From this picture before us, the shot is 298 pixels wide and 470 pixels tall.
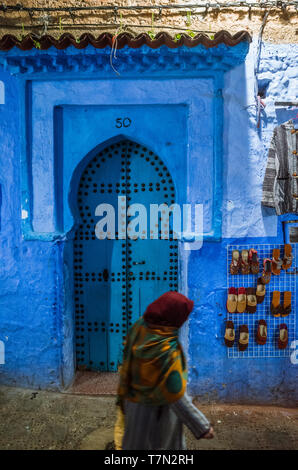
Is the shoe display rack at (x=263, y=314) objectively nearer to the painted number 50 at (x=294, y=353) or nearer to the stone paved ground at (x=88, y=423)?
the painted number 50 at (x=294, y=353)

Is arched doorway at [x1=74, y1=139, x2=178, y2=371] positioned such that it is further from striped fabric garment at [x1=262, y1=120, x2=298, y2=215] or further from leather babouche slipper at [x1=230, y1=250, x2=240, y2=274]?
striped fabric garment at [x1=262, y1=120, x2=298, y2=215]

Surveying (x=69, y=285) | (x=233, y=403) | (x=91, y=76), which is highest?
(x=91, y=76)

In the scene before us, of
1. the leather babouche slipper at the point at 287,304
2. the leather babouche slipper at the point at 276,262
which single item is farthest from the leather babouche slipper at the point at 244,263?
the leather babouche slipper at the point at 287,304

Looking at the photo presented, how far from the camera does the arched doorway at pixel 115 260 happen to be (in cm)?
492

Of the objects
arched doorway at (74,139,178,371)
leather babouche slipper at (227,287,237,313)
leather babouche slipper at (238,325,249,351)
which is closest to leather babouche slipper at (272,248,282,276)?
leather babouche slipper at (227,287,237,313)

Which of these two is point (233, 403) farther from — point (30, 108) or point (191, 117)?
point (30, 108)

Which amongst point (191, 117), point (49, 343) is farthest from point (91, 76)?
point (49, 343)

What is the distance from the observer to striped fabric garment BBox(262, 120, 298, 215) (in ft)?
14.6

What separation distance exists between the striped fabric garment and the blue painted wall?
12 cm

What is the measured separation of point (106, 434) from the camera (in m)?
3.89

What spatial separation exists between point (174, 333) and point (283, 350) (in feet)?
9.19

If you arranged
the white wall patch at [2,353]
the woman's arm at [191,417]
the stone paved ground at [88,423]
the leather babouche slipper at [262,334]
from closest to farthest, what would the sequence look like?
the woman's arm at [191,417] < the stone paved ground at [88,423] < the leather babouche slipper at [262,334] < the white wall patch at [2,353]

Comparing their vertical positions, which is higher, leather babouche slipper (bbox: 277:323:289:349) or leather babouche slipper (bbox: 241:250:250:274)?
leather babouche slipper (bbox: 241:250:250:274)

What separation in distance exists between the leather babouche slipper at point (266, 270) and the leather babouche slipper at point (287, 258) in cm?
18
